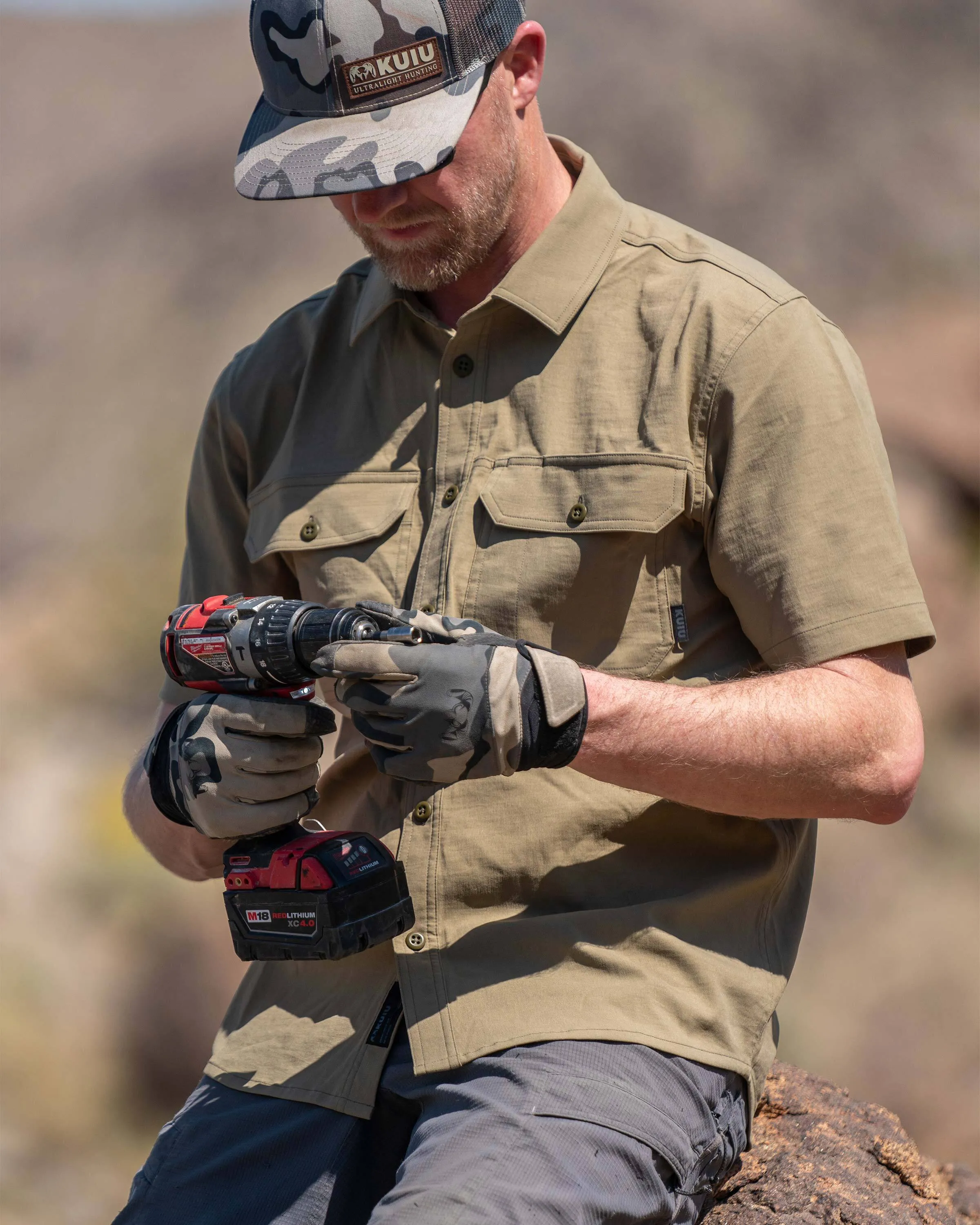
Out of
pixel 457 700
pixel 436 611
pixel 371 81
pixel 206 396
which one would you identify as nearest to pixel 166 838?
pixel 436 611

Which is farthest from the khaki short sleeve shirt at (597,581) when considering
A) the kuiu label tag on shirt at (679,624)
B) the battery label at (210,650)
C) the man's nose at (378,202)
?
the battery label at (210,650)

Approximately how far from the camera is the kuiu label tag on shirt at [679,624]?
7.66 feet

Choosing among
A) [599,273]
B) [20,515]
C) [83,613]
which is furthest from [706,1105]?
[20,515]

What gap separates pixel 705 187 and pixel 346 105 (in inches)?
460

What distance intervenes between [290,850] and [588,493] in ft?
2.86

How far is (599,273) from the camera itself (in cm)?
251

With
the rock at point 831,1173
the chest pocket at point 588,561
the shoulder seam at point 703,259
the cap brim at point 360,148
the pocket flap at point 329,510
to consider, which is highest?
the cap brim at point 360,148

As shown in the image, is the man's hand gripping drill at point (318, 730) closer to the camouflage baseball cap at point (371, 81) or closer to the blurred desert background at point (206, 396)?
the camouflage baseball cap at point (371, 81)

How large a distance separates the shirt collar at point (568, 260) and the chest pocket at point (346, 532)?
1.34ft

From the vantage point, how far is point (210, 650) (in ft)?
7.33

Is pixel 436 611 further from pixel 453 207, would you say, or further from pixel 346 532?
pixel 453 207

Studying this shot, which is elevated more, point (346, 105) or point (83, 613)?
point (346, 105)

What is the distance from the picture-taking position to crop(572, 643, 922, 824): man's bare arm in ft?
6.99

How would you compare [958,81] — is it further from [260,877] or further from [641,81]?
[260,877]
